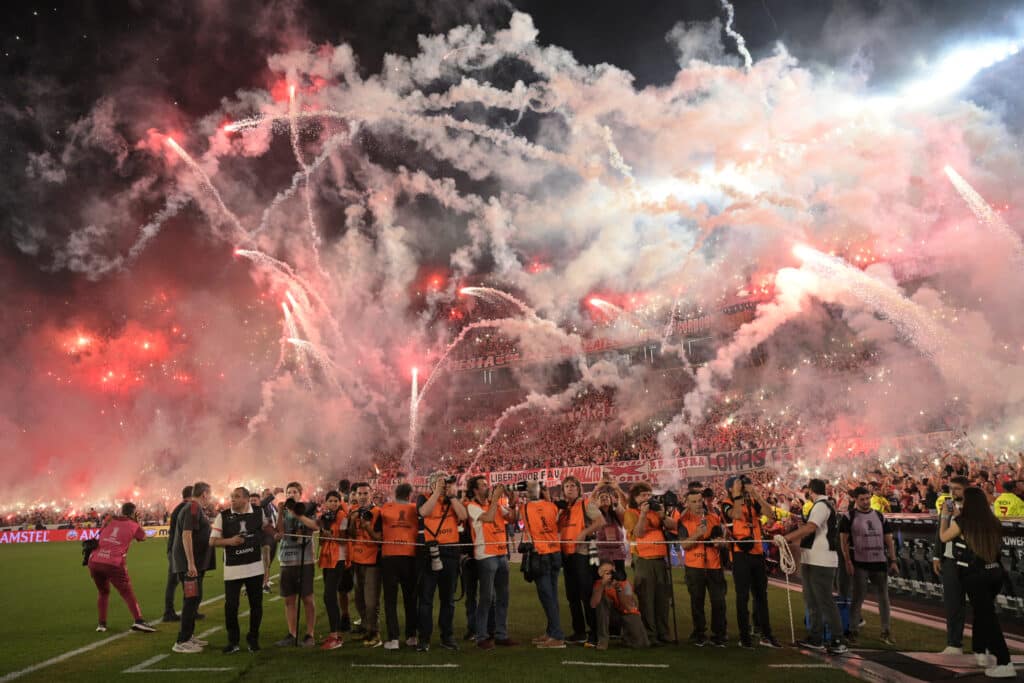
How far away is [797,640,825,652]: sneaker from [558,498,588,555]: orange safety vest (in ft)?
9.60

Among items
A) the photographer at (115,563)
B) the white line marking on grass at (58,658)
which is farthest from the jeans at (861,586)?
the white line marking on grass at (58,658)

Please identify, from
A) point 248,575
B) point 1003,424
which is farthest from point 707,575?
point 1003,424

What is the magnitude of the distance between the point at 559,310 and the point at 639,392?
1197cm

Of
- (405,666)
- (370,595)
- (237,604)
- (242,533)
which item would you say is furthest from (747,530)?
(237,604)

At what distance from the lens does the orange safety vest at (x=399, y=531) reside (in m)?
8.48

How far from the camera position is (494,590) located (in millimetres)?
8766

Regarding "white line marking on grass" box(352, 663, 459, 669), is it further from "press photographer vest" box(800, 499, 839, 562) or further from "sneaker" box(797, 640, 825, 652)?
"press photographer vest" box(800, 499, 839, 562)

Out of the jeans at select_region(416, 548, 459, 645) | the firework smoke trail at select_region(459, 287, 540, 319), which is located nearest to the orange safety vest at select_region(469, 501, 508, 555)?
the jeans at select_region(416, 548, 459, 645)

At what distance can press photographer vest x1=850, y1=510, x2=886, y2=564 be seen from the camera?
29.3 ft

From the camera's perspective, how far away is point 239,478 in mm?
50188

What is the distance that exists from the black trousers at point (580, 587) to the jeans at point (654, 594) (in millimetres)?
700

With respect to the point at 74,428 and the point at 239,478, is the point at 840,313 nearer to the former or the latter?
the point at 239,478

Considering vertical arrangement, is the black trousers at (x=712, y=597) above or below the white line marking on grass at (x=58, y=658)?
above

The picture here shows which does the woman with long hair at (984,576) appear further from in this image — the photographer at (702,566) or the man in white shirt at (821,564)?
the photographer at (702,566)
